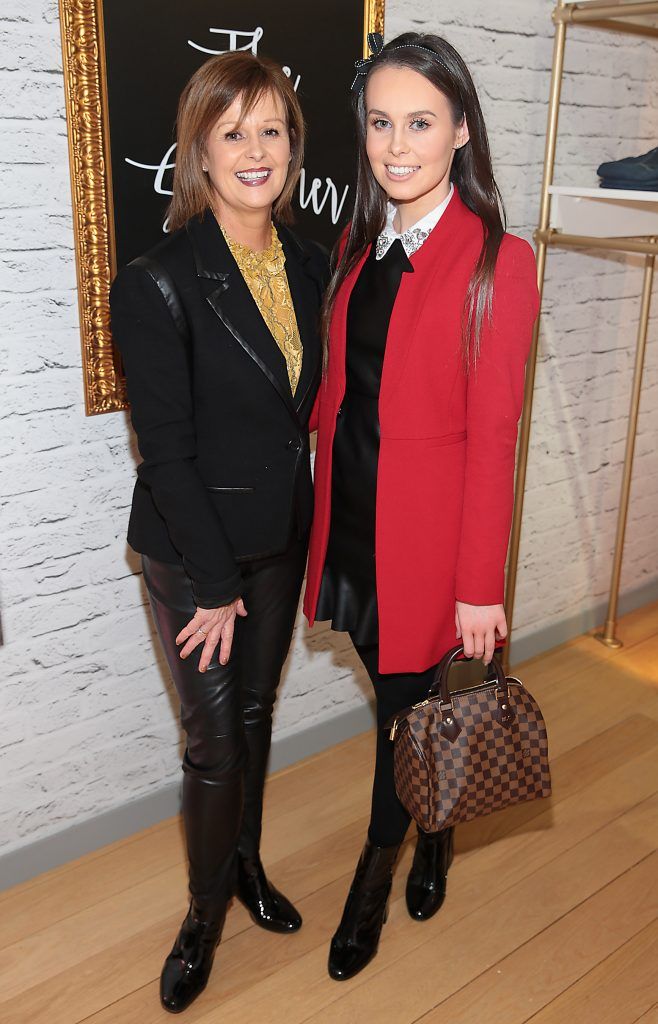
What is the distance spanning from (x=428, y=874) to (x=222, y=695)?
730 mm

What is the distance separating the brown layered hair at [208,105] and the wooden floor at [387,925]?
1.43 meters

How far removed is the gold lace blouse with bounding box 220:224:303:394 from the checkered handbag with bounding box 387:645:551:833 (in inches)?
23.7

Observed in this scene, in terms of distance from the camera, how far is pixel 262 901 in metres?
2.12

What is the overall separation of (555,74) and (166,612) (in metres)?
1.77

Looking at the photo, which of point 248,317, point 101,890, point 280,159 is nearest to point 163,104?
point 280,159

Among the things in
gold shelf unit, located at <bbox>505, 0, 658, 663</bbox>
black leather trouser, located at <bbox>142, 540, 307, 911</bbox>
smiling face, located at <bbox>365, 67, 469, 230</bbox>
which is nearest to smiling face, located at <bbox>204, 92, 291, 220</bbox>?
smiling face, located at <bbox>365, 67, 469, 230</bbox>

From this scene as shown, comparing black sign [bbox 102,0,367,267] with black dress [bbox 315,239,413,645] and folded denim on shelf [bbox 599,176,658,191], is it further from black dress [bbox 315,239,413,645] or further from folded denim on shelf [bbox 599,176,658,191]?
folded denim on shelf [bbox 599,176,658,191]

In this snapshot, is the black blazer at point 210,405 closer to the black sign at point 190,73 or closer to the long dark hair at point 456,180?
the long dark hair at point 456,180

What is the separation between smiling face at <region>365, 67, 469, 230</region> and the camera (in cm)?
157

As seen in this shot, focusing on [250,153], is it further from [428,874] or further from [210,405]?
[428,874]

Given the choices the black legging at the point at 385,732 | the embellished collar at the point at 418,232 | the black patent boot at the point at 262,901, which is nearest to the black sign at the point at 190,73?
the embellished collar at the point at 418,232

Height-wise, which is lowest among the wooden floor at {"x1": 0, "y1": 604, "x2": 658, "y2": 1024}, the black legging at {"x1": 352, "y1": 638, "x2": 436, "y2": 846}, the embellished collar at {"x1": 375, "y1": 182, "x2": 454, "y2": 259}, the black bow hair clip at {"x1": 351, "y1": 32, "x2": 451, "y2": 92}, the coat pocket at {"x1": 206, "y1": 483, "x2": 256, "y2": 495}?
the wooden floor at {"x1": 0, "y1": 604, "x2": 658, "y2": 1024}

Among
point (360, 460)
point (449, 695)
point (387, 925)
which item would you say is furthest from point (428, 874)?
point (360, 460)

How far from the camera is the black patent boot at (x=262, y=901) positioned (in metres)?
2.11
